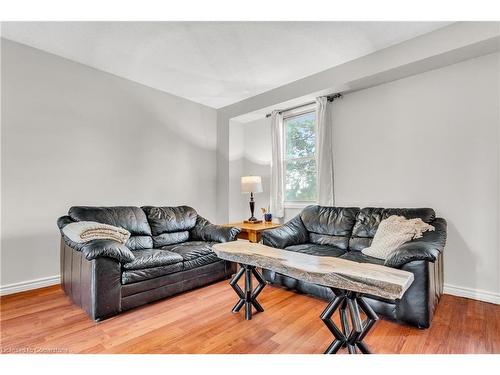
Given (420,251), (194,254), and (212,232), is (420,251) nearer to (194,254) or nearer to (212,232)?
(194,254)

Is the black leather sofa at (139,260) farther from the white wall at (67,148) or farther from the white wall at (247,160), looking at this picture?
the white wall at (247,160)

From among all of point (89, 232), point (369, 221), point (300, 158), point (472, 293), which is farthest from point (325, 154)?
point (89, 232)

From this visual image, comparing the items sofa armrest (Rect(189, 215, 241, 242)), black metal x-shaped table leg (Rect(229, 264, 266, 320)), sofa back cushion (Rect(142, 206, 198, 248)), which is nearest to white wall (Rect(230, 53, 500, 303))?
sofa armrest (Rect(189, 215, 241, 242))

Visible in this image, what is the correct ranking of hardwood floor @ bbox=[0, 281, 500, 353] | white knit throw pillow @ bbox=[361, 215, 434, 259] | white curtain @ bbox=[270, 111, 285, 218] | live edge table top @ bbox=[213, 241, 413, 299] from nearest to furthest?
live edge table top @ bbox=[213, 241, 413, 299]
hardwood floor @ bbox=[0, 281, 500, 353]
white knit throw pillow @ bbox=[361, 215, 434, 259]
white curtain @ bbox=[270, 111, 285, 218]

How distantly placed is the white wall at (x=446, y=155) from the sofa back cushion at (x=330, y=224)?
412 millimetres

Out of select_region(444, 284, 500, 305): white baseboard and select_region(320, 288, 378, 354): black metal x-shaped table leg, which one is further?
select_region(444, 284, 500, 305): white baseboard

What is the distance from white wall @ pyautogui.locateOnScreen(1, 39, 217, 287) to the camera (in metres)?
2.72

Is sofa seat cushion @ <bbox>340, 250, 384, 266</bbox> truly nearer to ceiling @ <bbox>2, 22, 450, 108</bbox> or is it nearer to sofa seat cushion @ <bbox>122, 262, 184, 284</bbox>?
sofa seat cushion @ <bbox>122, 262, 184, 284</bbox>

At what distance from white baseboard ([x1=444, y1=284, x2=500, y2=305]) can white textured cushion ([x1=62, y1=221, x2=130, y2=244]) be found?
11.0 ft

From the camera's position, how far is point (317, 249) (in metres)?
2.88

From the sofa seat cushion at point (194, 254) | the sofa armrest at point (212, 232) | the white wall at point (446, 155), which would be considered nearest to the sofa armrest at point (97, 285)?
the sofa seat cushion at point (194, 254)
